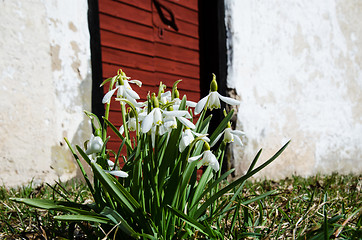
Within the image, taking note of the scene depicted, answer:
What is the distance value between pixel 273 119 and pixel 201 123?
110 inches

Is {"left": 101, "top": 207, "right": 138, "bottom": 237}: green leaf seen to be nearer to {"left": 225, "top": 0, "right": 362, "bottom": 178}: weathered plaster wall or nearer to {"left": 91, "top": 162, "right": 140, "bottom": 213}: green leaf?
{"left": 91, "top": 162, "right": 140, "bottom": 213}: green leaf

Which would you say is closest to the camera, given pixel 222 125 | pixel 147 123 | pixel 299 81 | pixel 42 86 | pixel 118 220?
pixel 147 123

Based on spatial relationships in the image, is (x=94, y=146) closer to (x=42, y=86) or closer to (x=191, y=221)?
(x=191, y=221)

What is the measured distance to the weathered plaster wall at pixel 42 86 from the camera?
7.91ft

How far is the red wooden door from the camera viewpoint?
10.6ft

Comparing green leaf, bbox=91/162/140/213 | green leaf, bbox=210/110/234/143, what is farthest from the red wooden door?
green leaf, bbox=91/162/140/213

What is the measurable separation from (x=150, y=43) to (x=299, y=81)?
1873 mm

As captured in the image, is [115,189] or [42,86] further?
[42,86]

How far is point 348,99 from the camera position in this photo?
A: 505 centimetres

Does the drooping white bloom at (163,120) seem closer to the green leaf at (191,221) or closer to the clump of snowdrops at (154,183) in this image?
the clump of snowdrops at (154,183)

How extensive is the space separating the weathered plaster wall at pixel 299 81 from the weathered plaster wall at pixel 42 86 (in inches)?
62.3

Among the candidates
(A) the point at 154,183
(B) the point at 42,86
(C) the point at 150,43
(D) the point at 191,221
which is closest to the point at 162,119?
(A) the point at 154,183

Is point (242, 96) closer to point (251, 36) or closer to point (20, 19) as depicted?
point (251, 36)

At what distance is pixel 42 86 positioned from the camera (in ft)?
8.36
